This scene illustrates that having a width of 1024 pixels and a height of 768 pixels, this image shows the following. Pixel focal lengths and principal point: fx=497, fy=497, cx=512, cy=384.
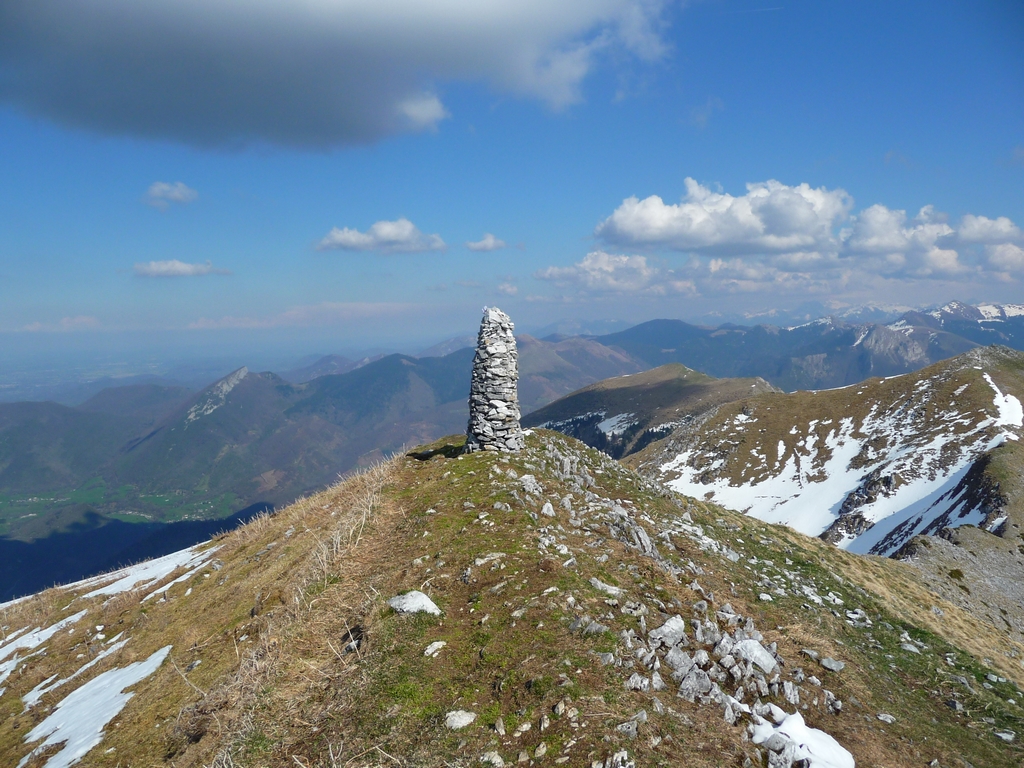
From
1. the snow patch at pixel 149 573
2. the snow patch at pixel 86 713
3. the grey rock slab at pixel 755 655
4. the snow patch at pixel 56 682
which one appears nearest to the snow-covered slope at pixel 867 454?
the grey rock slab at pixel 755 655

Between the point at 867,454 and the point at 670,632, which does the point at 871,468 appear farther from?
the point at 670,632

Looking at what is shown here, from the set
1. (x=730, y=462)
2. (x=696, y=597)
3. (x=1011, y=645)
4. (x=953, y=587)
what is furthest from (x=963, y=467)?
(x=696, y=597)

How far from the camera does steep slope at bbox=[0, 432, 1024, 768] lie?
8867 millimetres

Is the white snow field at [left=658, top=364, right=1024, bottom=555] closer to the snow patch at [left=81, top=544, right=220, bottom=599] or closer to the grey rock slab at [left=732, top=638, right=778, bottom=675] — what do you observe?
the grey rock slab at [left=732, top=638, right=778, bottom=675]

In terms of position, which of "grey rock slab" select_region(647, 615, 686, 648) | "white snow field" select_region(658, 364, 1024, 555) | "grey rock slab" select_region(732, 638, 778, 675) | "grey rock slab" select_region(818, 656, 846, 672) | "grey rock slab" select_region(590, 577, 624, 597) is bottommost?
"white snow field" select_region(658, 364, 1024, 555)

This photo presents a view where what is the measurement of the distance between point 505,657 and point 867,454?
130204 millimetres

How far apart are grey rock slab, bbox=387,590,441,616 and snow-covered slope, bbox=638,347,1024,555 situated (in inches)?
3012

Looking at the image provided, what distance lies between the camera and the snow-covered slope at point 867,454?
82.3m

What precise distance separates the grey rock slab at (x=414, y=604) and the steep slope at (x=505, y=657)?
20cm

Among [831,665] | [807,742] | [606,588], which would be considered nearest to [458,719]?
[606,588]

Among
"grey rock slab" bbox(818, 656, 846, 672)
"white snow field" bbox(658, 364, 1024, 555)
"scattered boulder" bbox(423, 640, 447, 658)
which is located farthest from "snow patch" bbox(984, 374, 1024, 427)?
"scattered boulder" bbox(423, 640, 447, 658)

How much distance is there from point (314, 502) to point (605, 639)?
70.2 ft

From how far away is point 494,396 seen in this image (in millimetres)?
24562

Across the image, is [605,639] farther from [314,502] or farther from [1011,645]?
[1011,645]
